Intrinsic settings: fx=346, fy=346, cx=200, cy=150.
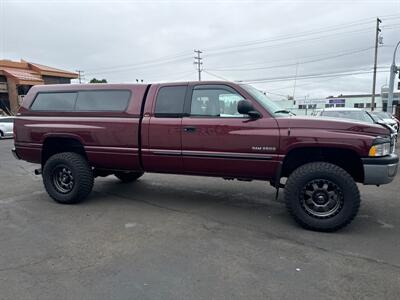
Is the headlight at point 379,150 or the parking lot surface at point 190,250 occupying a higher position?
the headlight at point 379,150

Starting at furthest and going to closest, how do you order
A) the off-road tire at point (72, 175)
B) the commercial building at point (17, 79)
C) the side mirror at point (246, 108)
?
the commercial building at point (17, 79), the off-road tire at point (72, 175), the side mirror at point (246, 108)

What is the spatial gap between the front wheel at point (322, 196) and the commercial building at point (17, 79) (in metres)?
35.5

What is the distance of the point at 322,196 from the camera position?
4473 mm

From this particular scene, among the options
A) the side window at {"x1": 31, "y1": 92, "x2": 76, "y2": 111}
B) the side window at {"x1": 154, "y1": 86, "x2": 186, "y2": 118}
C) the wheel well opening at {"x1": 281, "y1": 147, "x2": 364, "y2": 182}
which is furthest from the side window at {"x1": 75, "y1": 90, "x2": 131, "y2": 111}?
the wheel well opening at {"x1": 281, "y1": 147, "x2": 364, "y2": 182}

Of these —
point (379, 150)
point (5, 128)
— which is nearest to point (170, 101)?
point (379, 150)

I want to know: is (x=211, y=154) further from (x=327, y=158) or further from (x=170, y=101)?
(x=327, y=158)

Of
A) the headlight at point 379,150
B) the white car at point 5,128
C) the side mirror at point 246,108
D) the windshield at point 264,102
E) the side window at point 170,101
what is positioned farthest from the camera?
the white car at point 5,128

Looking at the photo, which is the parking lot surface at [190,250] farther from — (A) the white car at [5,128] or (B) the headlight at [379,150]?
(A) the white car at [5,128]

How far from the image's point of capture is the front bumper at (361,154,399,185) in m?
4.25

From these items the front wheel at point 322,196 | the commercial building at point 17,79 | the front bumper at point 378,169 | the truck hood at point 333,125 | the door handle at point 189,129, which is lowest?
the front wheel at point 322,196

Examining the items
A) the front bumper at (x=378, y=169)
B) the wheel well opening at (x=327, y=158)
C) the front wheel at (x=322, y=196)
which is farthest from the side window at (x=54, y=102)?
Answer: the front bumper at (x=378, y=169)

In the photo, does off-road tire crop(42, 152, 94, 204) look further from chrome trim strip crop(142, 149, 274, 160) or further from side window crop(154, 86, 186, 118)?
side window crop(154, 86, 186, 118)

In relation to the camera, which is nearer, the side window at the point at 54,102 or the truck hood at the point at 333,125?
the truck hood at the point at 333,125

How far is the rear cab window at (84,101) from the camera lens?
5.47 metres
